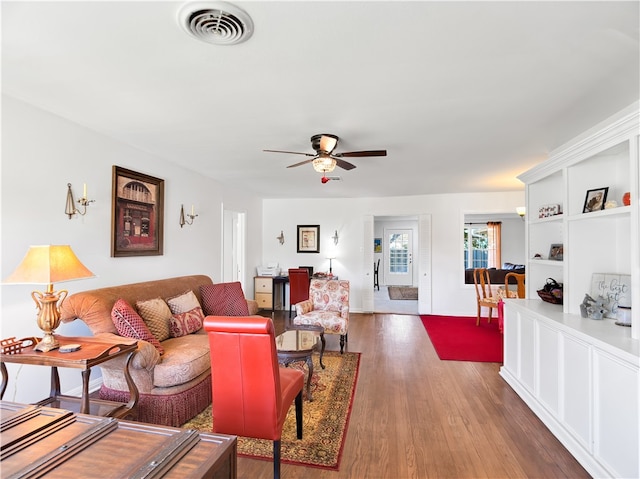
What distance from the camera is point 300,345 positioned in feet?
10.3

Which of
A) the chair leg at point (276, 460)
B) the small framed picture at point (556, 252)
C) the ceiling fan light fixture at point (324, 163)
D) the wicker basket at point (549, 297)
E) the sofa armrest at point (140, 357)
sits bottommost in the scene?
the chair leg at point (276, 460)

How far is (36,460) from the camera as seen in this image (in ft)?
2.80

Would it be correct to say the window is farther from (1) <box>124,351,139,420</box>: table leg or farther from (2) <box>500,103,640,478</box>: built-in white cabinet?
(1) <box>124,351,139,420</box>: table leg

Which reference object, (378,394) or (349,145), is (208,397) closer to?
(378,394)

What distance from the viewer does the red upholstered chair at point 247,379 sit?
6.28 ft

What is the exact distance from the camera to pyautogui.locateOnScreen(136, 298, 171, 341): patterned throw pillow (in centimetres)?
306

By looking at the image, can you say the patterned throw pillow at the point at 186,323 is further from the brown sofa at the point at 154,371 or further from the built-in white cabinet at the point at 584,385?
the built-in white cabinet at the point at 584,385

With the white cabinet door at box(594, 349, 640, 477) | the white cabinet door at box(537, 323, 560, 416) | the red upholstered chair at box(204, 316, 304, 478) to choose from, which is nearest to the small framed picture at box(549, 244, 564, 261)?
the white cabinet door at box(537, 323, 560, 416)

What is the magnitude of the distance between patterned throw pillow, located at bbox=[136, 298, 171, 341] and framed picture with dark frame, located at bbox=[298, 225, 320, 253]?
Result: 165 inches

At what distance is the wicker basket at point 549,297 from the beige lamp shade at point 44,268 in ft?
13.0

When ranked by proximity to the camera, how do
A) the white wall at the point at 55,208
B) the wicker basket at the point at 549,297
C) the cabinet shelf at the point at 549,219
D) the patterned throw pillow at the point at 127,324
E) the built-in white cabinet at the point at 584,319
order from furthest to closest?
1. the wicker basket at the point at 549,297
2. the cabinet shelf at the point at 549,219
3. the patterned throw pillow at the point at 127,324
4. the white wall at the point at 55,208
5. the built-in white cabinet at the point at 584,319

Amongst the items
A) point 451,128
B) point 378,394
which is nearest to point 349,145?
point 451,128

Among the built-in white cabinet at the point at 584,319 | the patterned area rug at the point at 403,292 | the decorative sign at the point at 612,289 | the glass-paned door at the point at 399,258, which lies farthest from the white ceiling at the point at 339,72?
the glass-paned door at the point at 399,258

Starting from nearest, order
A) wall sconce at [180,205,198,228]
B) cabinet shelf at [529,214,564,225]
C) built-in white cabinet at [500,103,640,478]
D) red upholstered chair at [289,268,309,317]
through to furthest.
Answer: built-in white cabinet at [500,103,640,478]
cabinet shelf at [529,214,564,225]
wall sconce at [180,205,198,228]
red upholstered chair at [289,268,309,317]
